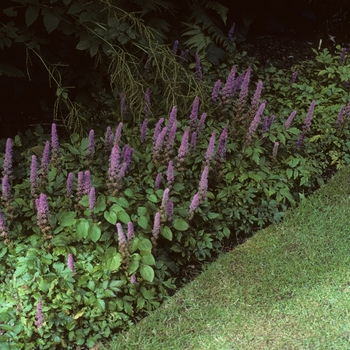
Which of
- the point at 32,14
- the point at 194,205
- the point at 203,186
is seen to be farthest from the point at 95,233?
the point at 32,14

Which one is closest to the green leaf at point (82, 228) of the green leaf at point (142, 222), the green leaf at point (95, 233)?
the green leaf at point (95, 233)

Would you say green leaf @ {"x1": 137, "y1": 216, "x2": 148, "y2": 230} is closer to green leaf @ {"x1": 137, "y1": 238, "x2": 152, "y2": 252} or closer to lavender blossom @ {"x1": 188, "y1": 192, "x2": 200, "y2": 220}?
green leaf @ {"x1": 137, "y1": 238, "x2": 152, "y2": 252}

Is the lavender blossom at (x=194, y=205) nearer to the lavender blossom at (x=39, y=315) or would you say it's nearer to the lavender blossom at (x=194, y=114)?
the lavender blossom at (x=194, y=114)

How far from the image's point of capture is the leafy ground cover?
2.80 m

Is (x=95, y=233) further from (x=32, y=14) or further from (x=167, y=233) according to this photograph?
(x=32, y=14)

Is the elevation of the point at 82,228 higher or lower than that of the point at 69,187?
lower

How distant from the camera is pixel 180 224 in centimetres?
313

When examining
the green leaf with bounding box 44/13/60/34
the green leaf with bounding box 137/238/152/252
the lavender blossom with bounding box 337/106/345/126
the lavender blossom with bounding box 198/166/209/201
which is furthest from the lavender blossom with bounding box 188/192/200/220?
the lavender blossom with bounding box 337/106/345/126

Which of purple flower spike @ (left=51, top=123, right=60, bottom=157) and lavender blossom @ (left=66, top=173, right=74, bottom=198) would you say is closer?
lavender blossom @ (left=66, top=173, right=74, bottom=198)

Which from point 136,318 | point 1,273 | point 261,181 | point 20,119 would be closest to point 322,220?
point 261,181

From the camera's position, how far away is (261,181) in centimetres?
378

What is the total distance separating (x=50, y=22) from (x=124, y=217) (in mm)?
1503

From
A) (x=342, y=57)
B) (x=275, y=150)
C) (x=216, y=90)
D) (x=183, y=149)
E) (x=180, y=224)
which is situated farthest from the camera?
(x=342, y=57)

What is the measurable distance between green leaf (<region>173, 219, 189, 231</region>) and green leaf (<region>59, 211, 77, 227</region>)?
24.2 inches
